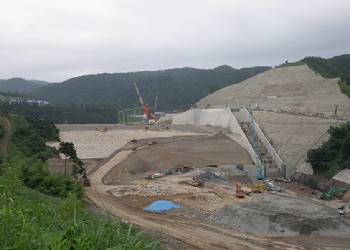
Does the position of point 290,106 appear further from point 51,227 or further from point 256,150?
point 51,227

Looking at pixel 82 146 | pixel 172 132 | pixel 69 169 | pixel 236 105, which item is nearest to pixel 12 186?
pixel 69 169

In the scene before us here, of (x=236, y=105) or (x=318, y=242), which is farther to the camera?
(x=236, y=105)

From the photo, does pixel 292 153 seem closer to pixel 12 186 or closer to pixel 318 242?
pixel 318 242

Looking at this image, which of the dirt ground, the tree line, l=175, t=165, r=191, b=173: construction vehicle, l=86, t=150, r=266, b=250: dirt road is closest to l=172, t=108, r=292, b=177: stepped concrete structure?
the dirt ground

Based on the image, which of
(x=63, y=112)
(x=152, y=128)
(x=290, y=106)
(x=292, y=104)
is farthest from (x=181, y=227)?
(x=63, y=112)

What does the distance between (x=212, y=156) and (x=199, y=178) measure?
558 inches

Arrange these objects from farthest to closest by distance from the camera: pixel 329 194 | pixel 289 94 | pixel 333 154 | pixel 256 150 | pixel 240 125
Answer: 1. pixel 289 94
2. pixel 240 125
3. pixel 256 150
4. pixel 333 154
5. pixel 329 194

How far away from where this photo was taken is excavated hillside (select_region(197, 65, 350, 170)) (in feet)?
157

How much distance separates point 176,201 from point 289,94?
6266cm

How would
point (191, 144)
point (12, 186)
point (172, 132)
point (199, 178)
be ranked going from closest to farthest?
point (12, 186), point (199, 178), point (191, 144), point (172, 132)

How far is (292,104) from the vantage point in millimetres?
71375

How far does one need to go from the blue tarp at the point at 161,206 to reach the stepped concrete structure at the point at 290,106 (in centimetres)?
2757

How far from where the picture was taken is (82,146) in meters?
48.2

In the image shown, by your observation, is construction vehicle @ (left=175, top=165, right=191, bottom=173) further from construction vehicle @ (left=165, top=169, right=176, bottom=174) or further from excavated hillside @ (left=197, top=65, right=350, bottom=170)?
excavated hillside @ (left=197, top=65, right=350, bottom=170)
